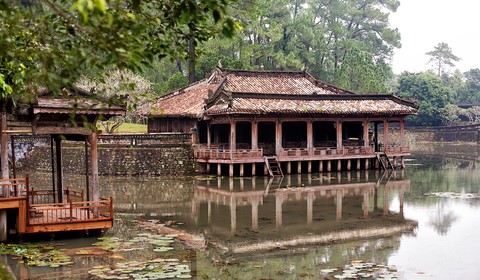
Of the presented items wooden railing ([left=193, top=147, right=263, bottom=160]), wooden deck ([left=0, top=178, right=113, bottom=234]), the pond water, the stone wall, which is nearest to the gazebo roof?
wooden railing ([left=193, top=147, right=263, bottom=160])

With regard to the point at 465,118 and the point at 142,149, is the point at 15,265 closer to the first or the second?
the point at 142,149

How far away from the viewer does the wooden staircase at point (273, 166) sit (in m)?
34.9

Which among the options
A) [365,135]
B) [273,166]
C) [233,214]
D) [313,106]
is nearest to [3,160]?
[233,214]

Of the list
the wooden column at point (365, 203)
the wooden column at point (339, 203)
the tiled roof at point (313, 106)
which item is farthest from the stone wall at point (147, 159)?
the wooden column at point (365, 203)

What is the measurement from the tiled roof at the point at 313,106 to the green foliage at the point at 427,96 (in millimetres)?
33897

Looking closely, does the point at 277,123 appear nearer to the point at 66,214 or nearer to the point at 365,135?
the point at 365,135

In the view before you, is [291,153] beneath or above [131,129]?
beneath

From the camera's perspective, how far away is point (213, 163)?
36188mm

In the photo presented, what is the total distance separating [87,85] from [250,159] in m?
17.5

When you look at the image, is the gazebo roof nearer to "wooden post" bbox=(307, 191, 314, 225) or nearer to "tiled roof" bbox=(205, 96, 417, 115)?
"tiled roof" bbox=(205, 96, 417, 115)

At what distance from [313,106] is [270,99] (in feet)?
9.51

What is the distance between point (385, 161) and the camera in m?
40.3

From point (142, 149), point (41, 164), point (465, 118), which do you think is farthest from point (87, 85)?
point (465, 118)

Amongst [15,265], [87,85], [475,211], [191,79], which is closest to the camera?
[15,265]
